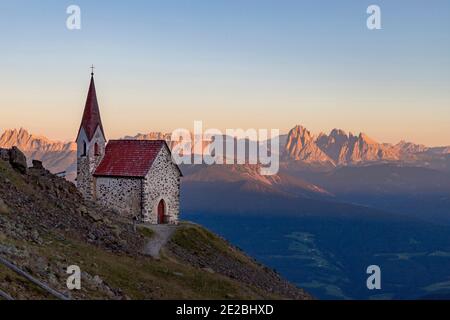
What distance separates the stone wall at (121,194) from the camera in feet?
190

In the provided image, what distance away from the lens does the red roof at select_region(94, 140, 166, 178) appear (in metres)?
58.5

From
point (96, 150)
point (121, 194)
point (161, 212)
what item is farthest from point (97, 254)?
point (96, 150)

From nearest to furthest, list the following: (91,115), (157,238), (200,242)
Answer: (157,238), (200,242), (91,115)

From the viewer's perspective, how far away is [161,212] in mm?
60219

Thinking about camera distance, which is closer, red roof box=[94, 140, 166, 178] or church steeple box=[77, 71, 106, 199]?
red roof box=[94, 140, 166, 178]

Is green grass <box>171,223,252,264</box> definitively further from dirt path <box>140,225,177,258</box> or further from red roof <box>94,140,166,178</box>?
red roof <box>94,140,166,178</box>

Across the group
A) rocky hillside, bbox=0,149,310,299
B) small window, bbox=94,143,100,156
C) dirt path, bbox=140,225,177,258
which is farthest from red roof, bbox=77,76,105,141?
dirt path, bbox=140,225,177,258

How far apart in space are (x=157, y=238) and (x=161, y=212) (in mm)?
9718

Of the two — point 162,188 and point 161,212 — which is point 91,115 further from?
point 161,212

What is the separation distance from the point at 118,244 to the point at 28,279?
17.1 metres

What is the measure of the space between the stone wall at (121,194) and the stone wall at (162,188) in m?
0.91

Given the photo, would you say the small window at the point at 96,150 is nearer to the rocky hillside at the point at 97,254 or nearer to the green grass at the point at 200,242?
the rocky hillside at the point at 97,254

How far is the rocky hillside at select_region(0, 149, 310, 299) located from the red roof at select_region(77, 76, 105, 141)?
1016cm
